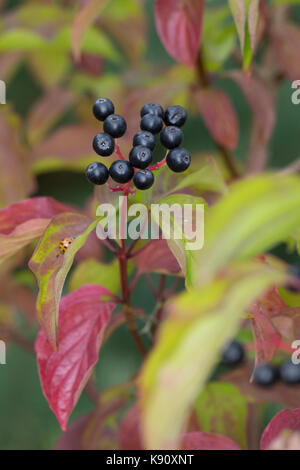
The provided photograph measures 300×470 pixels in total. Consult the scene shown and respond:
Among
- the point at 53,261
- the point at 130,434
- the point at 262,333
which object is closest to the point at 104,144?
the point at 53,261

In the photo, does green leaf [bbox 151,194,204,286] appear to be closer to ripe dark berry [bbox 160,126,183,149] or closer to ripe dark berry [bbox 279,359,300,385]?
ripe dark berry [bbox 160,126,183,149]

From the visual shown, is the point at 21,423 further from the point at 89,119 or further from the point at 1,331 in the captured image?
the point at 89,119

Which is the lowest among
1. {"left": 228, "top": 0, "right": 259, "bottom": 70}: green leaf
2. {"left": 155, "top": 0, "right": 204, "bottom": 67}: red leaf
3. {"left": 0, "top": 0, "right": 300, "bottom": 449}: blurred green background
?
{"left": 0, "top": 0, "right": 300, "bottom": 449}: blurred green background

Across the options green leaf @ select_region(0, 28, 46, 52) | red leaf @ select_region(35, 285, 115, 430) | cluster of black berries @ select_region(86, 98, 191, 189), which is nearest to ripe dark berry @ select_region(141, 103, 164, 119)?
cluster of black berries @ select_region(86, 98, 191, 189)

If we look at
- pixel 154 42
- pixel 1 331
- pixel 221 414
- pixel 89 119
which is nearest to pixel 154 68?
pixel 89 119

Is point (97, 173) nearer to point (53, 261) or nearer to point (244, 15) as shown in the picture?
point (53, 261)
